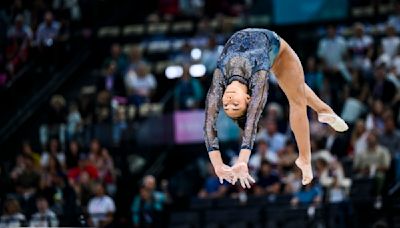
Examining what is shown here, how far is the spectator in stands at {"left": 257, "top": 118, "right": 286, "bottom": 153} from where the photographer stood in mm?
17219

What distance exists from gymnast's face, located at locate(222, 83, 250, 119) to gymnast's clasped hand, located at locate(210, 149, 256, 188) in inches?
14.6

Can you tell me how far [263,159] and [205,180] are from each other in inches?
68.4

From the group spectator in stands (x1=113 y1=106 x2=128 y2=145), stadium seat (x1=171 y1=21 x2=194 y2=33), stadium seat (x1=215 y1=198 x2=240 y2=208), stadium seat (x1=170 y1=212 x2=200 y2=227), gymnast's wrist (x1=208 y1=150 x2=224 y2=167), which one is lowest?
stadium seat (x1=170 y1=212 x2=200 y2=227)

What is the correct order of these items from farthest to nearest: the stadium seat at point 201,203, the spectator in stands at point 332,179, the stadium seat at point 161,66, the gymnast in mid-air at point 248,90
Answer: the stadium seat at point 161,66 → the stadium seat at point 201,203 → the spectator in stands at point 332,179 → the gymnast in mid-air at point 248,90

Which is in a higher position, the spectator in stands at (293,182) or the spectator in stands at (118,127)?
the spectator in stands at (118,127)

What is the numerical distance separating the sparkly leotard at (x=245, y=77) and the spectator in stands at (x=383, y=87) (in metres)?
6.17

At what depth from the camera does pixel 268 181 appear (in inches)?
650

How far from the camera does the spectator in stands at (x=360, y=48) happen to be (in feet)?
58.7

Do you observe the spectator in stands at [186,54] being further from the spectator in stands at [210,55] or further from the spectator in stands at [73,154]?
the spectator in stands at [73,154]

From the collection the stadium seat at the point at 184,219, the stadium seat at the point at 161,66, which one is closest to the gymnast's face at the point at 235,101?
the stadium seat at the point at 184,219

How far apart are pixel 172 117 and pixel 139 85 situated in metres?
1.06

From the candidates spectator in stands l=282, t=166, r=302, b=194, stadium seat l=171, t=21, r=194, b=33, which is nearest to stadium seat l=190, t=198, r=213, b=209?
spectator in stands l=282, t=166, r=302, b=194

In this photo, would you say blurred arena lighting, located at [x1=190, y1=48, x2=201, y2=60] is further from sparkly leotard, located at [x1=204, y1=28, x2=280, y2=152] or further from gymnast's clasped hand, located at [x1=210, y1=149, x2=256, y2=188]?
gymnast's clasped hand, located at [x1=210, y1=149, x2=256, y2=188]

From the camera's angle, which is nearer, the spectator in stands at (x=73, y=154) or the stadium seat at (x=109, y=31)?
the spectator in stands at (x=73, y=154)
